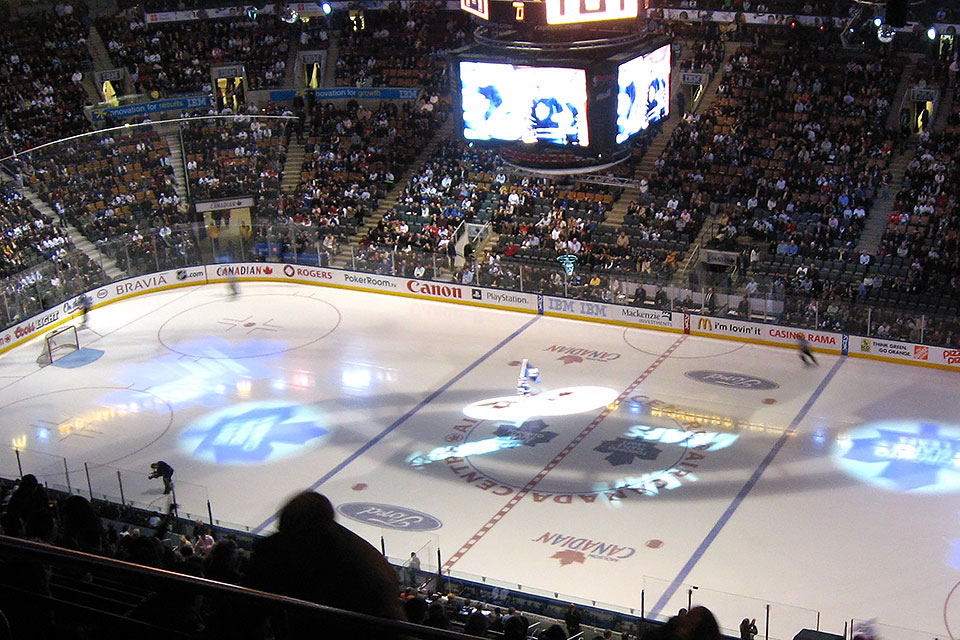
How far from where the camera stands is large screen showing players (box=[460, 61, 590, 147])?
20859 mm

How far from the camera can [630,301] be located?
96.2 feet

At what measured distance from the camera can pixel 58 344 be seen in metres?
29.2

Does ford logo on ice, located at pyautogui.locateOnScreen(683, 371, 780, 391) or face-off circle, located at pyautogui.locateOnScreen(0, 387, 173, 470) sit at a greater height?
face-off circle, located at pyautogui.locateOnScreen(0, 387, 173, 470)

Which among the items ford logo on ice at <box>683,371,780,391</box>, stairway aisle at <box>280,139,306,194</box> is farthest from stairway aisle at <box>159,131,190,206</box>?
ford logo on ice at <box>683,371,780,391</box>

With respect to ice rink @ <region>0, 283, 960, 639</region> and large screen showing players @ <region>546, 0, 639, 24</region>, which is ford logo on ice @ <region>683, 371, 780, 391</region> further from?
large screen showing players @ <region>546, 0, 639, 24</region>

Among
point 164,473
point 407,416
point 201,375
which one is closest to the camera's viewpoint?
point 164,473

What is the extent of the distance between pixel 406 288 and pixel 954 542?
18.0m

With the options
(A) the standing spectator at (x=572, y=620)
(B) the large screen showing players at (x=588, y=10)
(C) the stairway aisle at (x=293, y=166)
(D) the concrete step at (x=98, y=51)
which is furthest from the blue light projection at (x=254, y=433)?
(D) the concrete step at (x=98, y=51)

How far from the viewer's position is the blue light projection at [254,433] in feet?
76.1

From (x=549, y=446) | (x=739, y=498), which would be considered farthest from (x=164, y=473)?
(x=739, y=498)

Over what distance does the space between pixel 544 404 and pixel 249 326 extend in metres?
10.1

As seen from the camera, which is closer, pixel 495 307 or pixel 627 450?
pixel 627 450

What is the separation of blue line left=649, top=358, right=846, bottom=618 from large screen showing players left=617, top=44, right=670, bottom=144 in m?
7.14

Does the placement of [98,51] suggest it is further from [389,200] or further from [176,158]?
[389,200]
